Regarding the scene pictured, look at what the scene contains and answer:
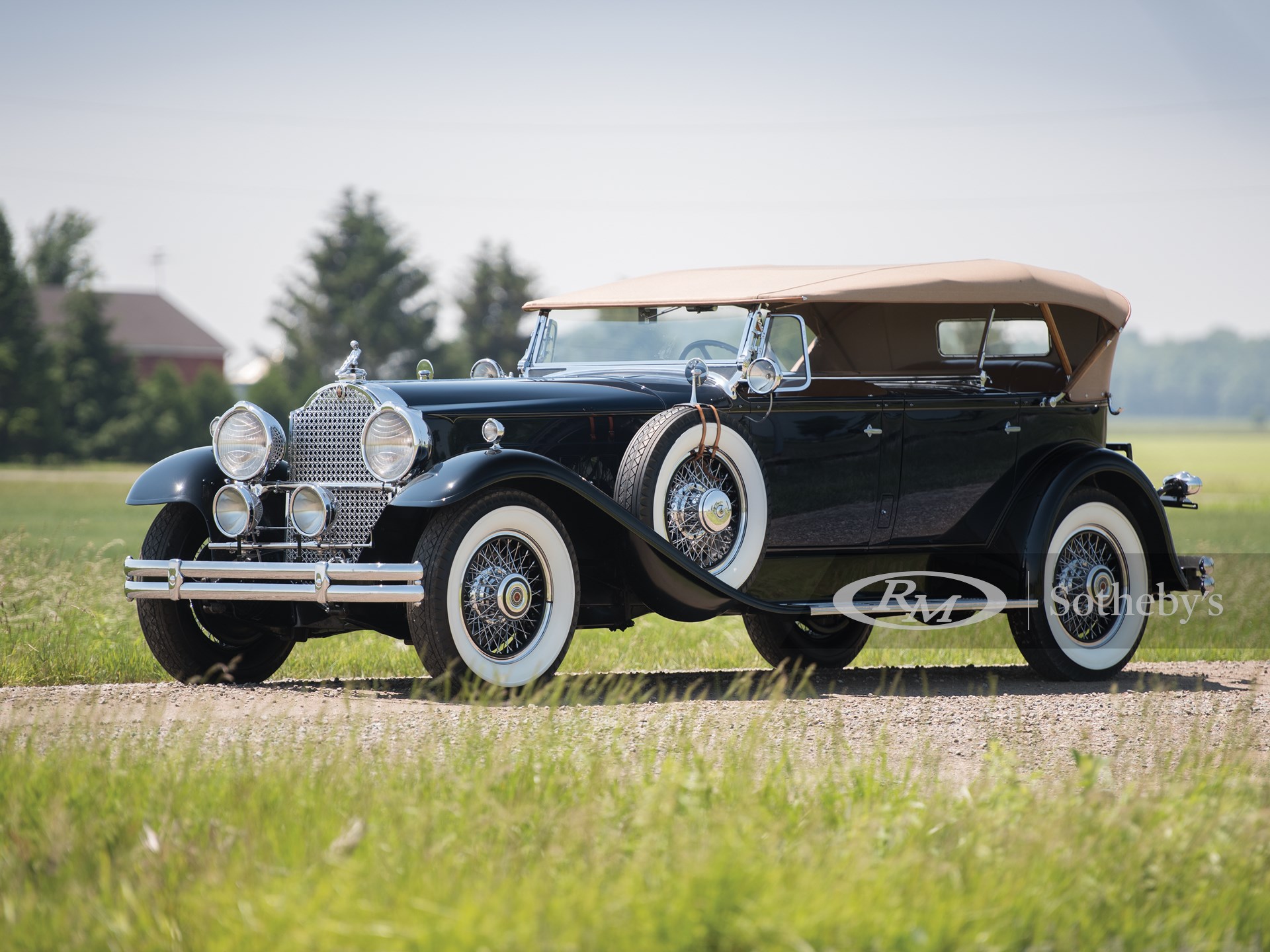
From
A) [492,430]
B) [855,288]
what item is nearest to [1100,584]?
[855,288]

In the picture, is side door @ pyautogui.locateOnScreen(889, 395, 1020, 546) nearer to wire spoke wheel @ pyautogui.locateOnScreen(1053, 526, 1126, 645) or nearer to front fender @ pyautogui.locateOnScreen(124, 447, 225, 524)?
wire spoke wheel @ pyautogui.locateOnScreen(1053, 526, 1126, 645)

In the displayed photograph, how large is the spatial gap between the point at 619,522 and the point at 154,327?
64.6 m

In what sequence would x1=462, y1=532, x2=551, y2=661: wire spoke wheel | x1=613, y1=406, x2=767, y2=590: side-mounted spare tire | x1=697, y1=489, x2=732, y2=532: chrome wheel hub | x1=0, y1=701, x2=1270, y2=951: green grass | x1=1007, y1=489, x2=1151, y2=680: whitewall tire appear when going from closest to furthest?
x1=0, y1=701, x2=1270, y2=951: green grass
x1=462, y1=532, x2=551, y2=661: wire spoke wheel
x1=613, y1=406, x2=767, y2=590: side-mounted spare tire
x1=697, y1=489, x2=732, y2=532: chrome wheel hub
x1=1007, y1=489, x2=1151, y2=680: whitewall tire

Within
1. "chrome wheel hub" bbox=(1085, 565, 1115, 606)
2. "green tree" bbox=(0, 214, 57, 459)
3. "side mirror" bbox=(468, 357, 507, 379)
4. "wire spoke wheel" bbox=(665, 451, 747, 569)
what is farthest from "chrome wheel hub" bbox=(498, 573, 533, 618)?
"green tree" bbox=(0, 214, 57, 459)

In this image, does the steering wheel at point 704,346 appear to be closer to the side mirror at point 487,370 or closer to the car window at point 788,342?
the car window at point 788,342

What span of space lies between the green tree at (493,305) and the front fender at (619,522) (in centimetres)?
5307

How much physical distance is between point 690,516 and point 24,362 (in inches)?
1683

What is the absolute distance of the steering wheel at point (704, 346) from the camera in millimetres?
7379

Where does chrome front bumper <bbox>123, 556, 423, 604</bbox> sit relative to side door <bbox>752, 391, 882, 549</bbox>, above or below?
below

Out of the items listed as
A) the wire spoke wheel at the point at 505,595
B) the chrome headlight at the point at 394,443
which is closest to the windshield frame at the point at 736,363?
the wire spoke wheel at the point at 505,595

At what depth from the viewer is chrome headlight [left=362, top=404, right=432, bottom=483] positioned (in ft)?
20.2

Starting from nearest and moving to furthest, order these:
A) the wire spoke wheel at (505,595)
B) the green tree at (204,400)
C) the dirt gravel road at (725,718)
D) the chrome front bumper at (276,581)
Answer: the dirt gravel road at (725,718), the chrome front bumper at (276,581), the wire spoke wheel at (505,595), the green tree at (204,400)

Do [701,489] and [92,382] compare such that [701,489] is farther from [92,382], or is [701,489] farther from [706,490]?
[92,382]

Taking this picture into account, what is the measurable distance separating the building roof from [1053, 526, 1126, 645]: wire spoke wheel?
198ft
